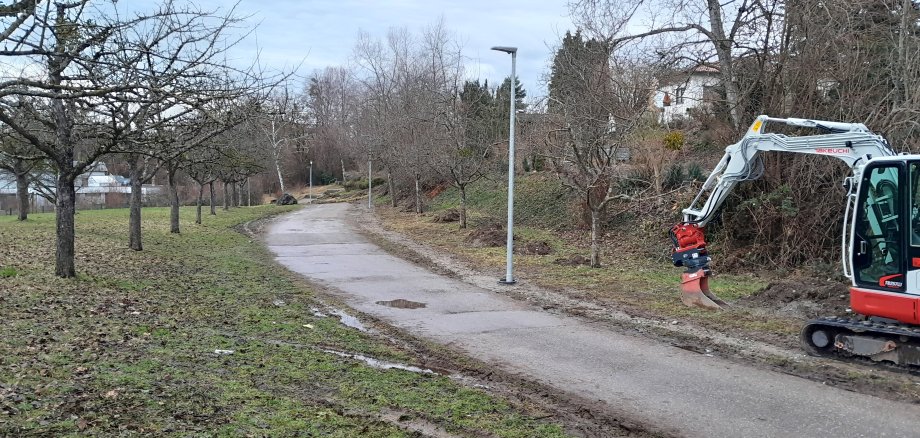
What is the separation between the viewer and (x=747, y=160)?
11008 millimetres

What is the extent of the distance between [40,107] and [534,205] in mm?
20650

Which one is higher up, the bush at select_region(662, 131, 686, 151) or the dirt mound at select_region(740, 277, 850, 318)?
the bush at select_region(662, 131, 686, 151)

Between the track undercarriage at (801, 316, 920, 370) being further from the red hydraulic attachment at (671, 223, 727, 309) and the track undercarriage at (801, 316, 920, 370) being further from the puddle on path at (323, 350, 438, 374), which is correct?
the puddle on path at (323, 350, 438, 374)

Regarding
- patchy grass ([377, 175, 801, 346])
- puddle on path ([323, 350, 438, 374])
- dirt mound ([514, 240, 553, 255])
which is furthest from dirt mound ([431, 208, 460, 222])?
puddle on path ([323, 350, 438, 374])

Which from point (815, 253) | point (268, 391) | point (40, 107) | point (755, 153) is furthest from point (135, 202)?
point (815, 253)

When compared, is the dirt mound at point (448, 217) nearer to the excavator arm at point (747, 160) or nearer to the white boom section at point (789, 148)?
the excavator arm at point (747, 160)

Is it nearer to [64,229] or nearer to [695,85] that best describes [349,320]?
[64,229]

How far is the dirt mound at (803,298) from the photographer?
35.6 feet

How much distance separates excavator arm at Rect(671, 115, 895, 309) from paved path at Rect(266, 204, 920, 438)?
2.37 m

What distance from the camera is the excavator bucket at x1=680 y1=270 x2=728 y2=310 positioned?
11.6 meters

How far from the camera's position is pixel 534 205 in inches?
1177

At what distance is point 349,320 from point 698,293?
19.6 ft

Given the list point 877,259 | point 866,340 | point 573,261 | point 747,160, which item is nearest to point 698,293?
point 747,160

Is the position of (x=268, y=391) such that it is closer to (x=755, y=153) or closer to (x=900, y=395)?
(x=900, y=395)
